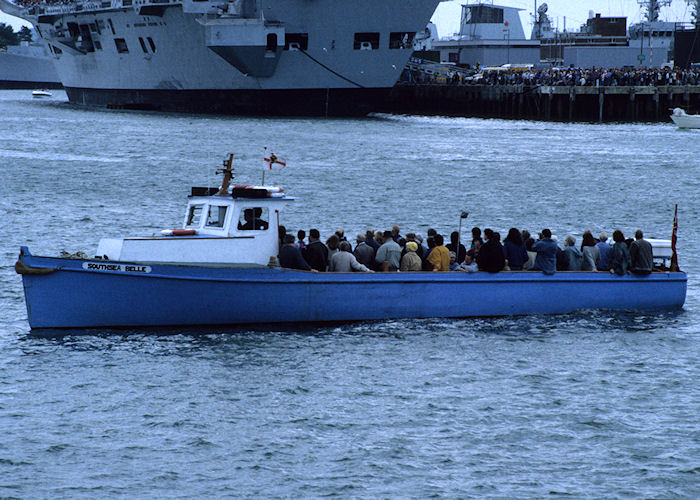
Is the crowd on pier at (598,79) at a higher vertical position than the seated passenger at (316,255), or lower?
higher

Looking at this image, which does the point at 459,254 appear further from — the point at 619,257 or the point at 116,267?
the point at 116,267

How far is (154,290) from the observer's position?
796 inches

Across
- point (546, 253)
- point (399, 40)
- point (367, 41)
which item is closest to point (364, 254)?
point (546, 253)

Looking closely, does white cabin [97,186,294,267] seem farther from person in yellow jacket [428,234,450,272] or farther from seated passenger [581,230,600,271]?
seated passenger [581,230,600,271]

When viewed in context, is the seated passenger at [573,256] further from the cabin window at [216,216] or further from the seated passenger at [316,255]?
the cabin window at [216,216]

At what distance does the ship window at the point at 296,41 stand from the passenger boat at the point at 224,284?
209ft

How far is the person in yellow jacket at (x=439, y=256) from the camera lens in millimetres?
21453

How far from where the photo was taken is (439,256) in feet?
70.4

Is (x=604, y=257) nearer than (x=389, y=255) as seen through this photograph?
No

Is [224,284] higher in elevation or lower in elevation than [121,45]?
lower

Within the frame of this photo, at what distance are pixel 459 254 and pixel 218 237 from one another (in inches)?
218

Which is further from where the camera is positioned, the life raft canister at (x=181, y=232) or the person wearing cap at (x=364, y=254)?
the person wearing cap at (x=364, y=254)

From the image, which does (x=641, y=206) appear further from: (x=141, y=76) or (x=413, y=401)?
(x=141, y=76)

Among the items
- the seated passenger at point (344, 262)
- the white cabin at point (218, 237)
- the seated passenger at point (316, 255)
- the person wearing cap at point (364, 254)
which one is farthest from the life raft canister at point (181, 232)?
the person wearing cap at point (364, 254)
